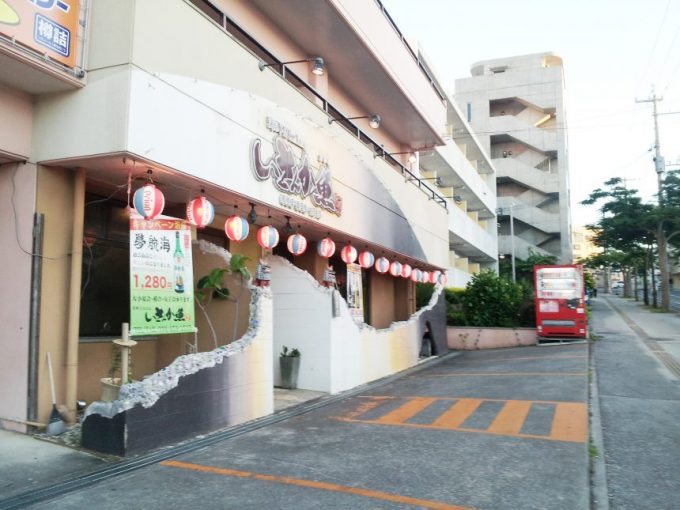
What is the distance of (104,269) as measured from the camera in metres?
8.91

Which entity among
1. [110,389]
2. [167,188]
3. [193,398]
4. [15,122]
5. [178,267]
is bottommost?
[193,398]

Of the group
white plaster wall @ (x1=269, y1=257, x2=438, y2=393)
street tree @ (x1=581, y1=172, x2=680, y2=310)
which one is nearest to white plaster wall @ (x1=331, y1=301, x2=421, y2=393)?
white plaster wall @ (x1=269, y1=257, x2=438, y2=393)

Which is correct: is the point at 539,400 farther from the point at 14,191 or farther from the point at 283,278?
the point at 14,191

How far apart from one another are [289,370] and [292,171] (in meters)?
4.15

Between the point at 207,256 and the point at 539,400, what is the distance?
21.9 ft

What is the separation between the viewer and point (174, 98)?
765cm

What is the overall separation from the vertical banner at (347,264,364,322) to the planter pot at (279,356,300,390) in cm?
466

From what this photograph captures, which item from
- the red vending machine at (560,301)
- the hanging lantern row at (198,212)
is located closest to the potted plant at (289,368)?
the hanging lantern row at (198,212)

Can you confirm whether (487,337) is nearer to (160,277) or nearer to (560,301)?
(560,301)

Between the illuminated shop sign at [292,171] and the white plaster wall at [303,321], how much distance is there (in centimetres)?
150

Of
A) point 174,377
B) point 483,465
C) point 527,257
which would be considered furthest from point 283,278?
point 527,257

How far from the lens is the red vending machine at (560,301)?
20.6 meters

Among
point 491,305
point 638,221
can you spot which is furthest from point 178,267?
point 638,221

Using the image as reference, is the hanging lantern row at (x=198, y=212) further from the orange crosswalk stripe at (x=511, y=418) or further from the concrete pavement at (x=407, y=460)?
the orange crosswalk stripe at (x=511, y=418)
